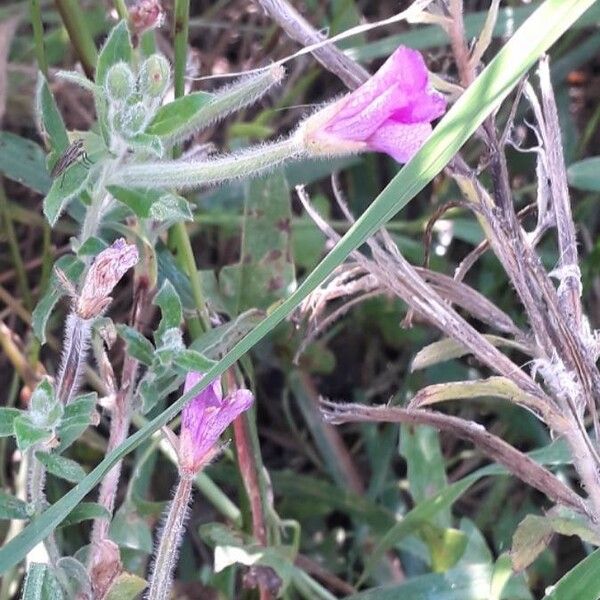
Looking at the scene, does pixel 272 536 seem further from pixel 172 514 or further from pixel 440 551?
pixel 172 514

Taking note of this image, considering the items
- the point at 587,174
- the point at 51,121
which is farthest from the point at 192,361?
the point at 587,174

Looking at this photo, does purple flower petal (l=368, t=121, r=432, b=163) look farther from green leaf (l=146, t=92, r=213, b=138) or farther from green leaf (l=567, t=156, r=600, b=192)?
green leaf (l=567, t=156, r=600, b=192)

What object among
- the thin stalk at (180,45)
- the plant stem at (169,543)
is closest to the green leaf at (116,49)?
the thin stalk at (180,45)

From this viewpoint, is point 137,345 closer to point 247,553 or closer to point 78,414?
point 78,414

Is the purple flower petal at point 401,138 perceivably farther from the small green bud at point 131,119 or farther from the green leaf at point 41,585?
the green leaf at point 41,585

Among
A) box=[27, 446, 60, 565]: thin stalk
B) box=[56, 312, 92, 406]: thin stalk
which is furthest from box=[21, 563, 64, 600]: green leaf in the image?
box=[56, 312, 92, 406]: thin stalk

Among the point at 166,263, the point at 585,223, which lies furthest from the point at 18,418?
the point at 585,223
